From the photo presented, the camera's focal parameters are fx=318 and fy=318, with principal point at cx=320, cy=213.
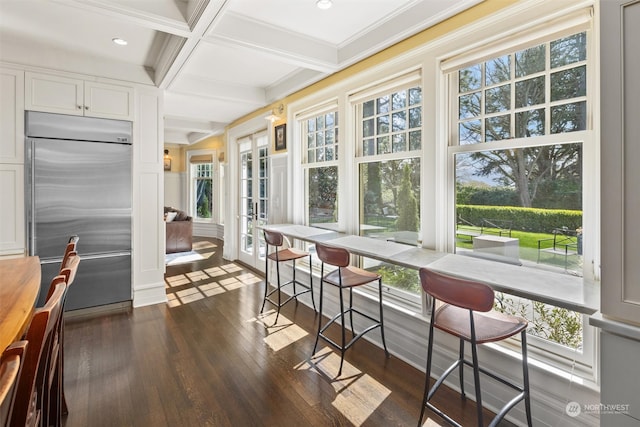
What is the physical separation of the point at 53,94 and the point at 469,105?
394cm

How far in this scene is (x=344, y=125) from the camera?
339 centimetres

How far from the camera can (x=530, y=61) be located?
2.02 meters

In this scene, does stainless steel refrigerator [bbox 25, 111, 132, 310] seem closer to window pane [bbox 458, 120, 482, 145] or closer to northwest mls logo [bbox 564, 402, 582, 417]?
window pane [bbox 458, 120, 482, 145]

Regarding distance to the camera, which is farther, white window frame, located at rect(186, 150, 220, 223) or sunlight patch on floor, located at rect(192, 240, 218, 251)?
white window frame, located at rect(186, 150, 220, 223)

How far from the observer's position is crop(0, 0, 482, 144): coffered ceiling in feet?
7.79

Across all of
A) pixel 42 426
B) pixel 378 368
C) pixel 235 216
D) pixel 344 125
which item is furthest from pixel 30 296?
pixel 235 216

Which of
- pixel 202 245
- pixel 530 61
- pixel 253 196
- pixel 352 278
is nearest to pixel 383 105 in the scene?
pixel 530 61

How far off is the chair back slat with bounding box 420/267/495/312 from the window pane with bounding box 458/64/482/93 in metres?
1.49

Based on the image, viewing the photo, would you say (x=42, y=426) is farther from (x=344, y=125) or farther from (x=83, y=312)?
(x=344, y=125)

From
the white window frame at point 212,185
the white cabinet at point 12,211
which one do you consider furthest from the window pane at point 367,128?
the white window frame at point 212,185

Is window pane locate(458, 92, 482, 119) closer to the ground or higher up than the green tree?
higher up

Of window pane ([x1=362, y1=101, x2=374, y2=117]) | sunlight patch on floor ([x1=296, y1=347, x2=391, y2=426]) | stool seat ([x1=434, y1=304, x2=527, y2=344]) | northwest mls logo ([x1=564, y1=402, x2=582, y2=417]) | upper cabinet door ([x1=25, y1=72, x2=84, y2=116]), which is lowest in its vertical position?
sunlight patch on floor ([x1=296, y1=347, x2=391, y2=426])

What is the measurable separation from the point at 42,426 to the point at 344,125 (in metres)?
3.09

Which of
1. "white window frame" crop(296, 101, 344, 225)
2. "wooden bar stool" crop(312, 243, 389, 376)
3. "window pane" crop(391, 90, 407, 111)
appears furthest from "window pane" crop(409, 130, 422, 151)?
"wooden bar stool" crop(312, 243, 389, 376)
